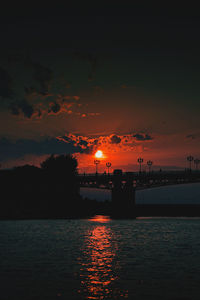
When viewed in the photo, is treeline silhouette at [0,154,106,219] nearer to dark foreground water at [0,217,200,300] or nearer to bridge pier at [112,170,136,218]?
bridge pier at [112,170,136,218]

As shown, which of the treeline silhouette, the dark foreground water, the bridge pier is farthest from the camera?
the bridge pier

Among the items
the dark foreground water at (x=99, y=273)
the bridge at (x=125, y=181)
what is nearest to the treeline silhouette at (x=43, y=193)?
the bridge at (x=125, y=181)

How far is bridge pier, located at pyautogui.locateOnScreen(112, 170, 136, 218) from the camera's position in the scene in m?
166

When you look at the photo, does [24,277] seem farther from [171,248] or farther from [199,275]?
[171,248]

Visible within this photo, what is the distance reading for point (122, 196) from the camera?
169m

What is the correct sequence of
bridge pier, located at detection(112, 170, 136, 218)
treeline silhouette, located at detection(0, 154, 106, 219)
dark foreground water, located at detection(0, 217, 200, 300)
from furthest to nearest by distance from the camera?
bridge pier, located at detection(112, 170, 136, 218) → treeline silhouette, located at detection(0, 154, 106, 219) → dark foreground water, located at detection(0, 217, 200, 300)

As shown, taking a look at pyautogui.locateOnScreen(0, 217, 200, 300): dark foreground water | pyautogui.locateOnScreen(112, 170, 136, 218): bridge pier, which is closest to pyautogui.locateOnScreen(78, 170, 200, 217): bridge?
pyautogui.locateOnScreen(112, 170, 136, 218): bridge pier

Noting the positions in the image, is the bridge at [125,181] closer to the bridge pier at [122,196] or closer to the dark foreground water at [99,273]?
the bridge pier at [122,196]

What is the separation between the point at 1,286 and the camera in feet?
85.7

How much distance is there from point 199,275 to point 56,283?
11.1m

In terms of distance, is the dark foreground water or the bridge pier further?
the bridge pier

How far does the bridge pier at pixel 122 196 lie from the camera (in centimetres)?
16650

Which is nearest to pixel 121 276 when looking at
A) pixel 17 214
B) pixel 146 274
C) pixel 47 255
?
pixel 146 274

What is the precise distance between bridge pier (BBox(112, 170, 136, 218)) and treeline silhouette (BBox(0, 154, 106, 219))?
12.0 m
